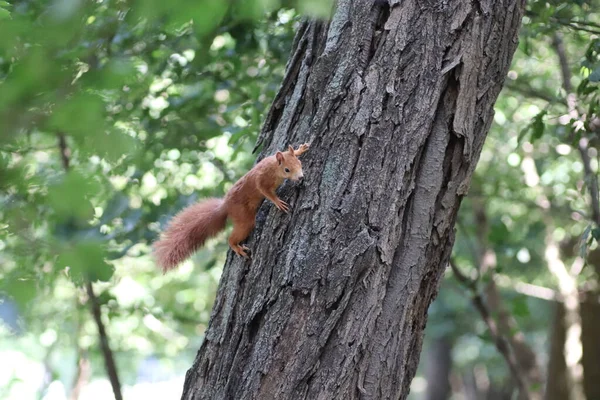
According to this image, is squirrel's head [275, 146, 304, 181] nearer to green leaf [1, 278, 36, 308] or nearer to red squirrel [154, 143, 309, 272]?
red squirrel [154, 143, 309, 272]

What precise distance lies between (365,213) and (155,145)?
5.99 ft

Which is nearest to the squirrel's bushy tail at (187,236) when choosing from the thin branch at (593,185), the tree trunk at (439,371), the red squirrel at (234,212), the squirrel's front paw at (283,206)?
the red squirrel at (234,212)

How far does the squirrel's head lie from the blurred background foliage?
1.17ft

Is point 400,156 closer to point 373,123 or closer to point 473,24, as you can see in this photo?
point 373,123

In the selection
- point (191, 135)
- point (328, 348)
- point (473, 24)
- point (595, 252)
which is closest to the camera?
point (328, 348)

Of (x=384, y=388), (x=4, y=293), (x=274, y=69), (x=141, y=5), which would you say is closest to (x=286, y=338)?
(x=384, y=388)

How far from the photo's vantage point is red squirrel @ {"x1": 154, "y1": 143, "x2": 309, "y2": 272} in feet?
5.61

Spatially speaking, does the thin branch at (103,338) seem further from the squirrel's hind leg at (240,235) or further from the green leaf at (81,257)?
the green leaf at (81,257)

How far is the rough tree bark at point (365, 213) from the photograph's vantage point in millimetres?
1600

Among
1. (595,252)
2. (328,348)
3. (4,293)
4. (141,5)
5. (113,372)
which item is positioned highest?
(141,5)

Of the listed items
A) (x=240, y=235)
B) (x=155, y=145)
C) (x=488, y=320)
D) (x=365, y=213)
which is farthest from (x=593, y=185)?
(x=155, y=145)

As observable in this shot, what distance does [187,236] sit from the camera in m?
2.02

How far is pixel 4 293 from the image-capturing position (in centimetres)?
88

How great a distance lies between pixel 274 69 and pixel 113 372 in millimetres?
1711
